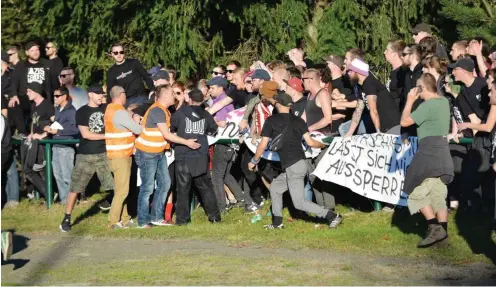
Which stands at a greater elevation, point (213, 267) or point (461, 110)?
point (461, 110)

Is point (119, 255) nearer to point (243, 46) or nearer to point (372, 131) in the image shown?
point (372, 131)

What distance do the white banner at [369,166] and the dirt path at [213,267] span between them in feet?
6.67

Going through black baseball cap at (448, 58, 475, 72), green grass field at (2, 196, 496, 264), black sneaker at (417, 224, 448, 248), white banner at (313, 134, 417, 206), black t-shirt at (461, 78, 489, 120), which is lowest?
green grass field at (2, 196, 496, 264)

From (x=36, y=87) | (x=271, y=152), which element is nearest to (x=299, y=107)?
(x=271, y=152)

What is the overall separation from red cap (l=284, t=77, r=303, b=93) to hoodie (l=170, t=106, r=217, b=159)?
127cm

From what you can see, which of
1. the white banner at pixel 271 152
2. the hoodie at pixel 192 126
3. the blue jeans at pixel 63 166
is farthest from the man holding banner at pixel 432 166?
the blue jeans at pixel 63 166

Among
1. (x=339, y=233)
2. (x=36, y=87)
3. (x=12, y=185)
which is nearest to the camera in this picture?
(x=339, y=233)

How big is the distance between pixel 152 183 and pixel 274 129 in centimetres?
213

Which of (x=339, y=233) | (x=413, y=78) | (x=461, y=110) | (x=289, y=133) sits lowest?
(x=339, y=233)

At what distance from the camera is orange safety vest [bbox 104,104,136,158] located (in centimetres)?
1709

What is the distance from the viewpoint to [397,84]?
1703 cm

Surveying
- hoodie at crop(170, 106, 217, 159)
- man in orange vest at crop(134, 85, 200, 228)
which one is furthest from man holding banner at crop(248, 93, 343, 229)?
man in orange vest at crop(134, 85, 200, 228)

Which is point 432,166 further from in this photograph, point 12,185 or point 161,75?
point 12,185

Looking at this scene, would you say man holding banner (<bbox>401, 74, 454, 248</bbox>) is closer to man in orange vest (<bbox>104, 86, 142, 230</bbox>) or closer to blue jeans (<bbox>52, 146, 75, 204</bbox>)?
man in orange vest (<bbox>104, 86, 142, 230</bbox>)
